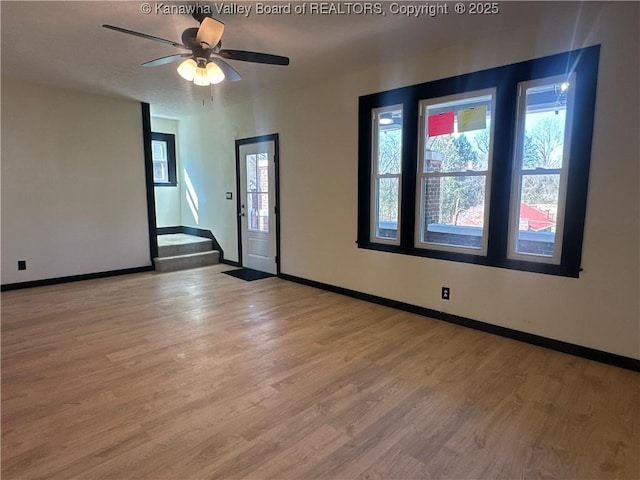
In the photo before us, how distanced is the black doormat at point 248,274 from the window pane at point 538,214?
3.41 meters

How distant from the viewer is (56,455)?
A: 1814 millimetres

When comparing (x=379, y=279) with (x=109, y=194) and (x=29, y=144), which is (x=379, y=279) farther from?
(x=29, y=144)

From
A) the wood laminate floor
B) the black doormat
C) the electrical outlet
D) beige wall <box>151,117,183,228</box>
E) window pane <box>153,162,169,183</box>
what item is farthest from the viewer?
window pane <box>153,162,169,183</box>

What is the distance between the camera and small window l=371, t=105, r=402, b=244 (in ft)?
A: 13.0

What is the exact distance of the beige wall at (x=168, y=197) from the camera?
6898 millimetres

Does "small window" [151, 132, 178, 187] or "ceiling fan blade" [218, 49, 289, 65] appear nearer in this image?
"ceiling fan blade" [218, 49, 289, 65]

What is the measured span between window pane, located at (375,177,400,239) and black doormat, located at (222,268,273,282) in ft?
6.67

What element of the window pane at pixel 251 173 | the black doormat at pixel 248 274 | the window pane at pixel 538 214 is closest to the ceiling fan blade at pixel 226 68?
the window pane at pixel 538 214

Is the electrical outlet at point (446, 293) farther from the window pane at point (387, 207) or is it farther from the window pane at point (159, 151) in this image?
the window pane at point (159, 151)

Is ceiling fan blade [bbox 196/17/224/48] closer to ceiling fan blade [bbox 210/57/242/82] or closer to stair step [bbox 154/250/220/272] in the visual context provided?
ceiling fan blade [bbox 210/57/242/82]

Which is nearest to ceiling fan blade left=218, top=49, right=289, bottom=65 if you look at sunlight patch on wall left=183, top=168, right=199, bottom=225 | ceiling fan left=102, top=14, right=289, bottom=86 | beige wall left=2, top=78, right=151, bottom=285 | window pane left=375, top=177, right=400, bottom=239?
ceiling fan left=102, top=14, right=289, bottom=86

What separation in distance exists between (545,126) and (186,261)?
16.9ft

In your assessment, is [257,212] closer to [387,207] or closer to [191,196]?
[191,196]

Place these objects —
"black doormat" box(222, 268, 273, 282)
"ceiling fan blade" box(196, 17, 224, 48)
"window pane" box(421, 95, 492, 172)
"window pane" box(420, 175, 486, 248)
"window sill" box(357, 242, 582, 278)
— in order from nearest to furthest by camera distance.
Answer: "ceiling fan blade" box(196, 17, 224, 48), "window sill" box(357, 242, 582, 278), "window pane" box(421, 95, 492, 172), "window pane" box(420, 175, 486, 248), "black doormat" box(222, 268, 273, 282)
